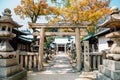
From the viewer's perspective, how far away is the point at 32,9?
18.8 meters

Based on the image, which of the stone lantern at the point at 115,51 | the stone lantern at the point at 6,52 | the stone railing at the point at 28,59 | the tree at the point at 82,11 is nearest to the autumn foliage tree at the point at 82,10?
the tree at the point at 82,11

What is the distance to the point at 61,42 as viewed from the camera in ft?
167

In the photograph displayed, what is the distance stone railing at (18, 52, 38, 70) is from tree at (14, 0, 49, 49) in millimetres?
6034

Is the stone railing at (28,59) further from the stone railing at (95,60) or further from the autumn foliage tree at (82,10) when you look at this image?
the autumn foliage tree at (82,10)

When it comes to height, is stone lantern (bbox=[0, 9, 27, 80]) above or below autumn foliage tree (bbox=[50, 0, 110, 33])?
below

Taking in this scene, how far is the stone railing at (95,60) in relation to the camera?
37.9ft

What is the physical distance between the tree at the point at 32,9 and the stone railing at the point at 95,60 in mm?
8489

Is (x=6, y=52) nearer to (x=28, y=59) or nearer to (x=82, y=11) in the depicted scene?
(x=28, y=59)

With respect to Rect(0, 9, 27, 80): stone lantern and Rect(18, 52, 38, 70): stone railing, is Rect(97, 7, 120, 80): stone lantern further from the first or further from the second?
Rect(18, 52, 38, 70): stone railing

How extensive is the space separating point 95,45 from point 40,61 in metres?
12.8

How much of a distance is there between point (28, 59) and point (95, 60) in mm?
5217

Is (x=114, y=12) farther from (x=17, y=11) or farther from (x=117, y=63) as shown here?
(x=17, y=11)

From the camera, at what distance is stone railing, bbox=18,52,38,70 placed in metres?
12.0

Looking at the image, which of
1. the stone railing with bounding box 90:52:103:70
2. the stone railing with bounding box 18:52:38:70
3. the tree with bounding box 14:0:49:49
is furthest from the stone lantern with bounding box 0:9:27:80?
the tree with bounding box 14:0:49:49
